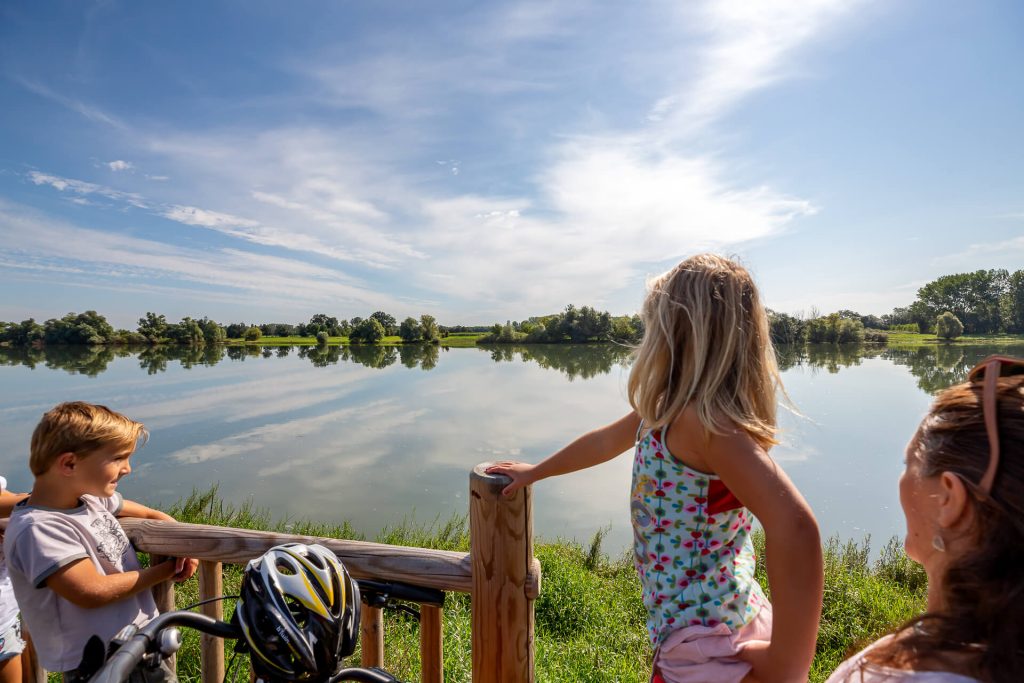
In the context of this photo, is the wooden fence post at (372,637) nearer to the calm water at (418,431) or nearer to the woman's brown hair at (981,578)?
the calm water at (418,431)

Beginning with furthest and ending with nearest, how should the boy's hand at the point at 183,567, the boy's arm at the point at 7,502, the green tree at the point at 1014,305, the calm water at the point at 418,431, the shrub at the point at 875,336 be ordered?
the shrub at the point at 875,336 < the green tree at the point at 1014,305 < the calm water at the point at 418,431 < the boy's arm at the point at 7,502 < the boy's hand at the point at 183,567

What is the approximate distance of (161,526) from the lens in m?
2.00

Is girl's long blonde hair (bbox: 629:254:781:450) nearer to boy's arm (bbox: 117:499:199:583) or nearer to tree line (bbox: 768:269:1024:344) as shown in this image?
boy's arm (bbox: 117:499:199:583)

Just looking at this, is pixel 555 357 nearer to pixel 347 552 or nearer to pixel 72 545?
pixel 347 552

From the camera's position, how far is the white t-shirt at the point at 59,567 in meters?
1.63

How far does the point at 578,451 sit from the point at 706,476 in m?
0.58

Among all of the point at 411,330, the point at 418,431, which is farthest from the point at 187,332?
the point at 418,431

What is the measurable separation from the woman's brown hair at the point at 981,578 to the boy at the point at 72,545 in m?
2.14

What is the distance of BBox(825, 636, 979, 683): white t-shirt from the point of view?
794 mm

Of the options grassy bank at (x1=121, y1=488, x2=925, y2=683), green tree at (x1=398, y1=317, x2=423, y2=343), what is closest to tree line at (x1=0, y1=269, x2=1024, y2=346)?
green tree at (x1=398, y1=317, x2=423, y2=343)

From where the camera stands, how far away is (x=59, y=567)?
162 centimetres

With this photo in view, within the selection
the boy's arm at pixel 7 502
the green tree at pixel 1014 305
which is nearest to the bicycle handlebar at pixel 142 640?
the boy's arm at pixel 7 502

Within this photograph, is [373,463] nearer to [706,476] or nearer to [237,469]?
[237,469]

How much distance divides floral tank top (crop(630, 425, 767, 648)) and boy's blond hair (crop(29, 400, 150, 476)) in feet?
5.87
